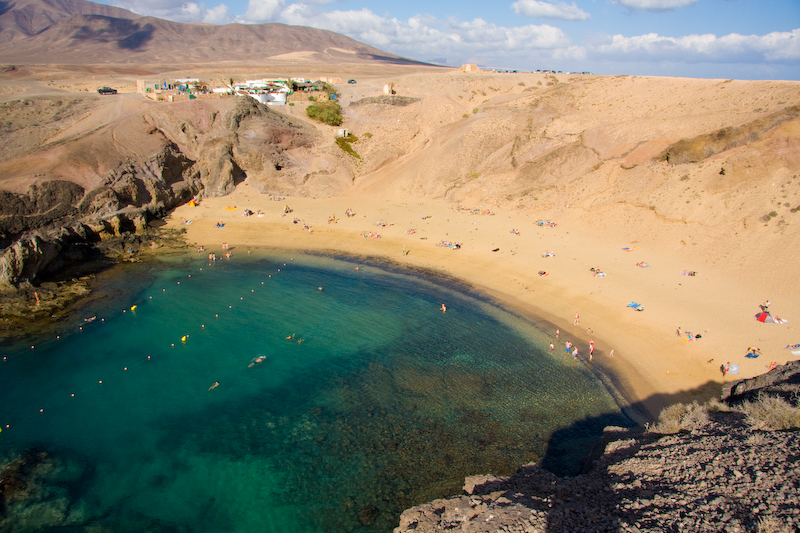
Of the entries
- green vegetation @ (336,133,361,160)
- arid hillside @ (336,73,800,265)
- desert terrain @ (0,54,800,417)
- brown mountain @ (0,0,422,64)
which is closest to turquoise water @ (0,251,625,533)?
desert terrain @ (0,54,800,417)

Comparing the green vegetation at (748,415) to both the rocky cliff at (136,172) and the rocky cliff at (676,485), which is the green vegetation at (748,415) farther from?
the rocky cliff at (136,172)

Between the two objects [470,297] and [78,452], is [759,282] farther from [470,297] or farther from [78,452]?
[78,452]

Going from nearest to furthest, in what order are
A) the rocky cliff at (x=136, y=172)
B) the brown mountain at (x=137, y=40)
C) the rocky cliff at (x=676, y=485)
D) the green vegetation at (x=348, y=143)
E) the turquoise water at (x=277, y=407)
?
the rocky cliff at (x=676, y=485), the turquoise water at (x=277, y=407), the rocky cliff at (x=136, y=172), the green vegetation at (x=348, y=143), the brown mountain at (x=137, y=40)

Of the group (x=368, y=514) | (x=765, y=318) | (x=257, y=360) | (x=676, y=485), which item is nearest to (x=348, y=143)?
(x=257, y=360)

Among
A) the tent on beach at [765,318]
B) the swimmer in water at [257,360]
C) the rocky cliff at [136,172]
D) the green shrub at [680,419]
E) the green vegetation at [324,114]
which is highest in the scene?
the green vegetation at [324,114]

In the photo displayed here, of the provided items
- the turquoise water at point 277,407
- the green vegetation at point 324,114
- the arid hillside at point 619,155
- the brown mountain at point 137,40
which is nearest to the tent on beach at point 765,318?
the arid hillside at point 619,155
